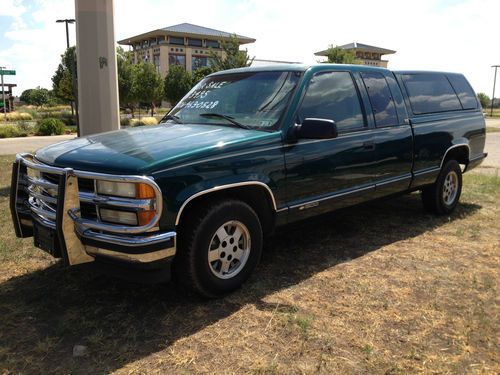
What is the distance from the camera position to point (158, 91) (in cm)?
3731

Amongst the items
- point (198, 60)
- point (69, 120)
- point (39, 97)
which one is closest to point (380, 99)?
point (69, 120)

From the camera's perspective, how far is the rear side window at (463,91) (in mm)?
6430

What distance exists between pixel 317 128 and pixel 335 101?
2.83ft

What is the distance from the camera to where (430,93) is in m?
5.91

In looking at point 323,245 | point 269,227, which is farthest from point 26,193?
point 323,245

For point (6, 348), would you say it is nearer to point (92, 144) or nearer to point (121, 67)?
point (92, 144)

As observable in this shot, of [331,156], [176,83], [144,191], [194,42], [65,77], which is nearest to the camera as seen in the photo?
[144,191]

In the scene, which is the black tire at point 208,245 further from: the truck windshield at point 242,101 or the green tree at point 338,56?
the green tree at point 338,56

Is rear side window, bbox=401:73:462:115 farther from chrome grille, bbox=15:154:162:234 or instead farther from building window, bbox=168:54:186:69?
building window, bbox=168:54:186:69

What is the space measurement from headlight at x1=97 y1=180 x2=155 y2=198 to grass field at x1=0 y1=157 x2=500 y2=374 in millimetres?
951

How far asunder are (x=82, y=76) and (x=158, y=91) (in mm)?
29640

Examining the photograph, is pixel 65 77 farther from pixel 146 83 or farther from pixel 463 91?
pixel 463 91

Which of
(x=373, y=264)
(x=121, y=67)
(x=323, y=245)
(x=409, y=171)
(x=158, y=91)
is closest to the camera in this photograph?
(x=373, y=264)

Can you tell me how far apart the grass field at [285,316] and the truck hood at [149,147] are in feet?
3.66
